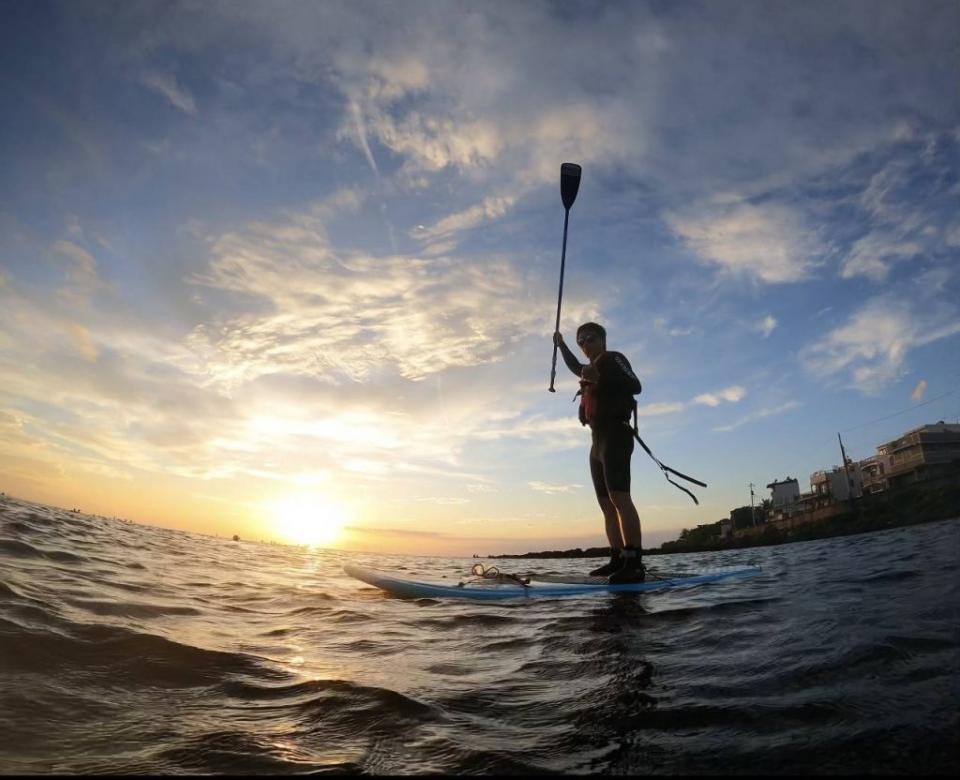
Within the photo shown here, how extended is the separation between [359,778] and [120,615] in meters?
3.69

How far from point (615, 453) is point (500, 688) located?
4328mm

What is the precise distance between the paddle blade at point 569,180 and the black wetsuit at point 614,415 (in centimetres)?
402

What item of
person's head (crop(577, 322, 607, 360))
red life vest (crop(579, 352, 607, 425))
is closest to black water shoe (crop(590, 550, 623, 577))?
red life vest (crop(579, 352, 607, 425))

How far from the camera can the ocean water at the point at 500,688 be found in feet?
5.22

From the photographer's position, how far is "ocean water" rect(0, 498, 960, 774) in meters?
1.59

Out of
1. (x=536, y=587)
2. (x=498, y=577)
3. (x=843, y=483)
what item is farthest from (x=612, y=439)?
(x=843, y=483)

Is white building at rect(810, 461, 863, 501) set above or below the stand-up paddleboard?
above

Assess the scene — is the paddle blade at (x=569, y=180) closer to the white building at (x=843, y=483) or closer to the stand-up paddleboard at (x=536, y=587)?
the stand-up paddleboard at (x=536, y=587)

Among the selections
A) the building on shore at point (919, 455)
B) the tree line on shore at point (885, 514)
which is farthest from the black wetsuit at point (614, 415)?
the building on shore at point (919, 455)

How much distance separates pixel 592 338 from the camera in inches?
277

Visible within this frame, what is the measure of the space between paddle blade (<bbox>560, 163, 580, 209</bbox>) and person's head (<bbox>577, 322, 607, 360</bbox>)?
339cm

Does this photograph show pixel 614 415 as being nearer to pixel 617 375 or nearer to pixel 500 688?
pixel 617 375

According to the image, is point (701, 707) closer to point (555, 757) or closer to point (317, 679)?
point (555, 757)

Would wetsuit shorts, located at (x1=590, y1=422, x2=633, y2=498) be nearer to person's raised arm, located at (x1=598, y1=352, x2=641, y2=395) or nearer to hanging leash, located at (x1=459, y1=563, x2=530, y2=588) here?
person's raised arm, located at (x1=598, y1=352, x2=641, y2=395)
